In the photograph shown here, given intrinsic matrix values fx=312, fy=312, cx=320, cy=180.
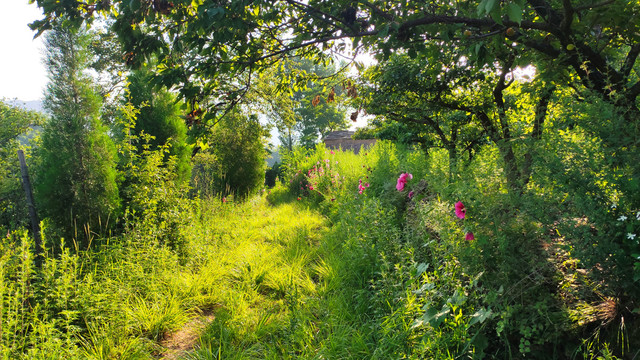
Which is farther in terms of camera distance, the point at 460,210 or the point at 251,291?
the point at 251,291

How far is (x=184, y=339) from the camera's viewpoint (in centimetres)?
267

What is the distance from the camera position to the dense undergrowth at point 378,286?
1532 mm

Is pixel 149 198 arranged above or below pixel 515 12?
below

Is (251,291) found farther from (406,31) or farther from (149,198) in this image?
(406,31)

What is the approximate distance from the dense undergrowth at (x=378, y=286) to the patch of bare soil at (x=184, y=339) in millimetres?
56

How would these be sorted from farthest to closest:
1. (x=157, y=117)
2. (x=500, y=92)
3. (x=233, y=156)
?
(x=233, y=156) < (x=157, y=117) < (x=500, y=92)

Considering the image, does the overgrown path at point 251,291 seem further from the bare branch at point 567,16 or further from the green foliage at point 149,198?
the bare branch at point 567,16

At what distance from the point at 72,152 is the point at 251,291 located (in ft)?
9.02

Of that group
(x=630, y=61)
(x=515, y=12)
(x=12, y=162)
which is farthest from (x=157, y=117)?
(x=12, y=162)

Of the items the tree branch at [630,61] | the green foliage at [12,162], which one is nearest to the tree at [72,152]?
the green foliage at [12,162]

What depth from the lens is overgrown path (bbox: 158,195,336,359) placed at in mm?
2422

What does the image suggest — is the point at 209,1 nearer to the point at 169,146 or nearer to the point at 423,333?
the point at 423,333

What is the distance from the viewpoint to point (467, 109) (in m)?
4.25

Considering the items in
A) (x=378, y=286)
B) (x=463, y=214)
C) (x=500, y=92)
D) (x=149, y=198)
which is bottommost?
(x=378, y=286)
